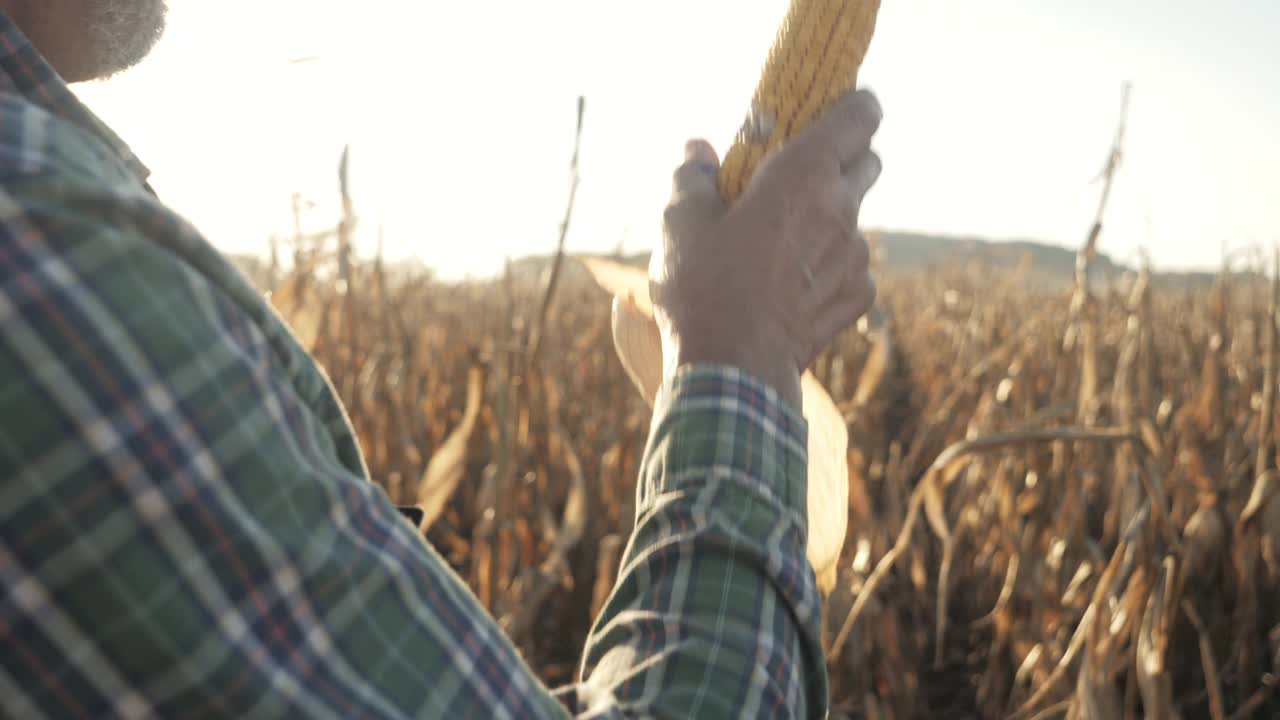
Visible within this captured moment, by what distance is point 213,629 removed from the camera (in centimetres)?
40

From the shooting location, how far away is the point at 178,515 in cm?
40

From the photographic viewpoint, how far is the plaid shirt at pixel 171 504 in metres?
0.38

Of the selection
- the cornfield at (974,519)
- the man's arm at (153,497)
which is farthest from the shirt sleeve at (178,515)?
the cornfield at (974,519)

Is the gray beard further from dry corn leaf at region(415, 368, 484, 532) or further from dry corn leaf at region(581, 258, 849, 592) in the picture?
dry corn leaf at region(415, 368, 484, 532)

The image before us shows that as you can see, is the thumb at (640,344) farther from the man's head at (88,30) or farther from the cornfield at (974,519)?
the cornfield at (974,519)

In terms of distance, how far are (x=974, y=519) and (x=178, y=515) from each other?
2.19m

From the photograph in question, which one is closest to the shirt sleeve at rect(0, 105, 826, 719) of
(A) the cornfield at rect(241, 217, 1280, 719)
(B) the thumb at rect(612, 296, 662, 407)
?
(B) the thumb at rect(612, 296, 662, 407)

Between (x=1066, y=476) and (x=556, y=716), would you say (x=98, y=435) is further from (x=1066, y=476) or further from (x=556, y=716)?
→ (x=1066, y=476)

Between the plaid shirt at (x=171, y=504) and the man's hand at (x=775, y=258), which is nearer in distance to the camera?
the plaid shirt at (x=171, y=504)

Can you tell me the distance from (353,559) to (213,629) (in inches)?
2.5

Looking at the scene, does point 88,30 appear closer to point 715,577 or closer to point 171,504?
point 171,504

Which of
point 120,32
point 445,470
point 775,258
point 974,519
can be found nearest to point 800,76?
point 775,258

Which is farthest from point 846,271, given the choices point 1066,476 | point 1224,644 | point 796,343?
point 1066,476

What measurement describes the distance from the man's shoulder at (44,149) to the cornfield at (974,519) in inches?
39.6
